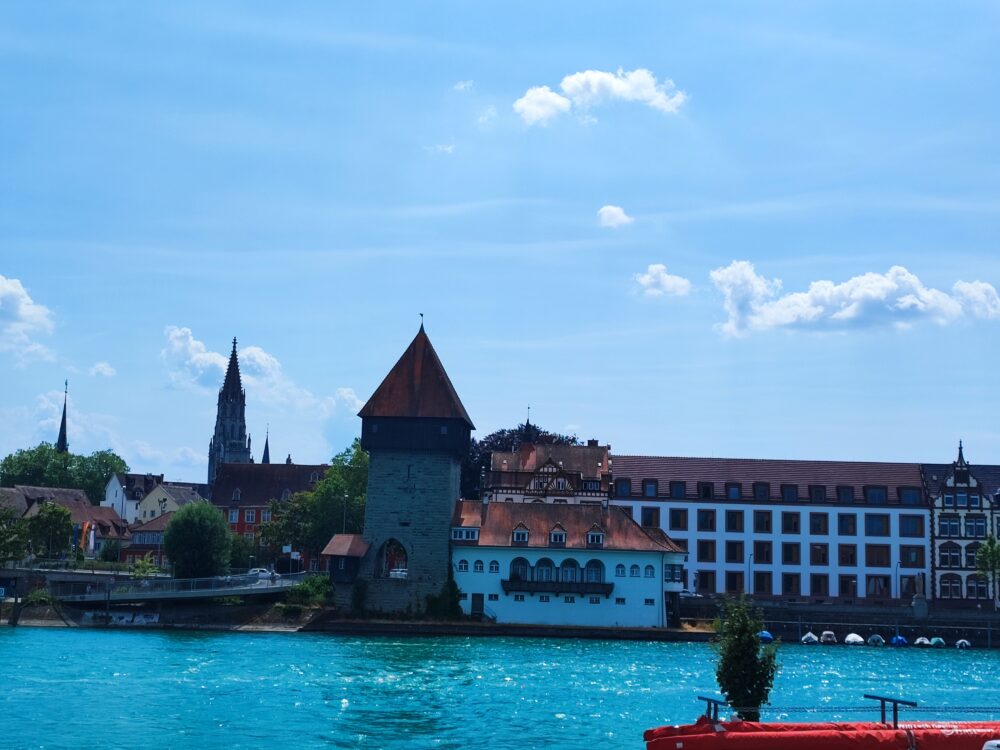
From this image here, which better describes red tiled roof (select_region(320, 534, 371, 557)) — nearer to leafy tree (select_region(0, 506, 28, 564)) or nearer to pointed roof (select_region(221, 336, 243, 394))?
leafy tree (select_region(0, 506, 28, 564))

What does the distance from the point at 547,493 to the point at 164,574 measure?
28.6m

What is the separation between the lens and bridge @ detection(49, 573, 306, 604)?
75.1 m

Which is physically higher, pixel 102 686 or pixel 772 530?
pixel 772 530

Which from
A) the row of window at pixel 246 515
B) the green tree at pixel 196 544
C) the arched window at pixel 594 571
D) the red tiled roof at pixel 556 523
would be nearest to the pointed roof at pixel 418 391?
the red tiled roof at pixel 556 523

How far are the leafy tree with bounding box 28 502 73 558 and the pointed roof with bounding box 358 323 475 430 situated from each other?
35.0 metres

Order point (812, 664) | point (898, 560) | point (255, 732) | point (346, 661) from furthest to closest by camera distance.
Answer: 1. point (898, 560)
2. point (812, 664)
3. point (346, 661)
4. point (255, 732)

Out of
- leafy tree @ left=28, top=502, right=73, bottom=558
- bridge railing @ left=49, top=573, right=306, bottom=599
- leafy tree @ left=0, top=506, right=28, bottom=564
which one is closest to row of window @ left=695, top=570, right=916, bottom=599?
bridge railing @ left=49, top=573, right=306, bottom=599

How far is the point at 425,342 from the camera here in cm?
8056

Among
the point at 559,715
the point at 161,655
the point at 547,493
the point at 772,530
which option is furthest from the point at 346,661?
the point at 772,530

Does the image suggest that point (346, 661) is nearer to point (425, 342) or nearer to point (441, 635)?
point (441, 635)

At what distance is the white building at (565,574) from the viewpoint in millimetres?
75062

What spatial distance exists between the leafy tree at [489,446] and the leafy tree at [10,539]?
3681cm

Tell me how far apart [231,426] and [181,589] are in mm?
92176

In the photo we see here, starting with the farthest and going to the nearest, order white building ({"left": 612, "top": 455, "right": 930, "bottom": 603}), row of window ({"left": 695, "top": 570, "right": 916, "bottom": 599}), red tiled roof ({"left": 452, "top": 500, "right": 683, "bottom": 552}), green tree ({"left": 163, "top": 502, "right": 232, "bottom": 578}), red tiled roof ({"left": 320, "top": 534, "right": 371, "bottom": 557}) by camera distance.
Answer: white building ({"left": 612, "top": 455, "right": 930, "bottom": 603}) < row of window ({"left": 695, "top": 570, "right": 916, "bottom": 599}) < green tree ({"left": 163, "top": 502, "right": 232, "bottom": 578}) < red tiled roof ({"left": 452, "top": 500, "right": 683, "bottom": 552}) < red tiled roof ({"left": 320, "top": 534, "right": 371, "bottom": 557})
